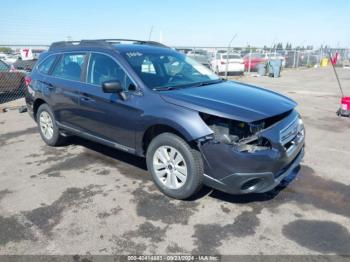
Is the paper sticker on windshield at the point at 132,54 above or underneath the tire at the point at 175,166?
above

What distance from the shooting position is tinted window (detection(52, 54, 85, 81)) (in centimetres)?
495

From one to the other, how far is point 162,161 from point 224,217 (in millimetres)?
960

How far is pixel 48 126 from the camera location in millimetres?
5824

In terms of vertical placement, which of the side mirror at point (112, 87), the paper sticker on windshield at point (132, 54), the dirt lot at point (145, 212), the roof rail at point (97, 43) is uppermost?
the roof rail at point (97, 43)

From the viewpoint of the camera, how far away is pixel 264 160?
3352 mm

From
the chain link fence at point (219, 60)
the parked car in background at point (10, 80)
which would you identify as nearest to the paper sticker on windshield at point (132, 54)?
the chain link fence at point (219, 60)

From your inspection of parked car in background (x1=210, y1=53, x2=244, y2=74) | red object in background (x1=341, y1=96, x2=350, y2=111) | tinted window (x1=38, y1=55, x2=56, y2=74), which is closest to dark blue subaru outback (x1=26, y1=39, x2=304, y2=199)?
tinted window (x1=38, y1=55, x2=56, y2=74)

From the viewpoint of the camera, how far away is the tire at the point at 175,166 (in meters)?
3.59

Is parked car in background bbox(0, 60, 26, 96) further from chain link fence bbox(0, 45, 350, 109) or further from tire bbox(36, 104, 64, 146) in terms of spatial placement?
tire bbox(36, 104, 64, 146)

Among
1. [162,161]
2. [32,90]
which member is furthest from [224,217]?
[32,90]

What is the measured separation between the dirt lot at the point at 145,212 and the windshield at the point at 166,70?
134 cm

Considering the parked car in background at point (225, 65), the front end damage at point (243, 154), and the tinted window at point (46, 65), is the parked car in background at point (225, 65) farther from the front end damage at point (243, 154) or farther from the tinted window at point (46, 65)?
the front end damage at point (243, 154)

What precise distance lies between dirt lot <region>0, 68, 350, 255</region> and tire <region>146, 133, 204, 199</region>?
17cm

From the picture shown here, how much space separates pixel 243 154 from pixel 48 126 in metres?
3.85
